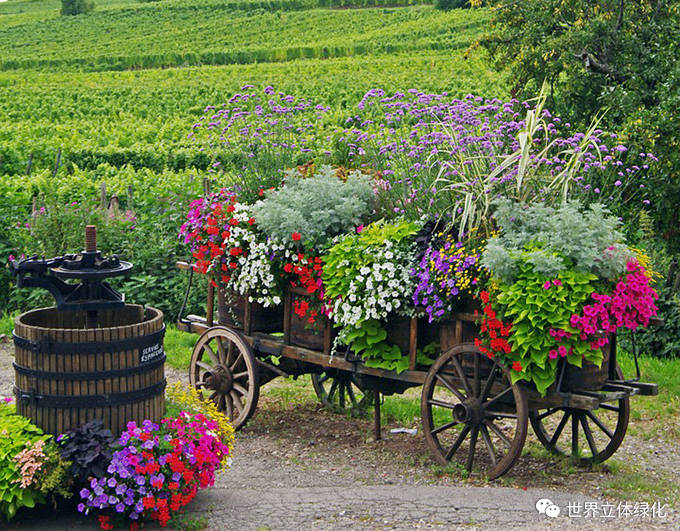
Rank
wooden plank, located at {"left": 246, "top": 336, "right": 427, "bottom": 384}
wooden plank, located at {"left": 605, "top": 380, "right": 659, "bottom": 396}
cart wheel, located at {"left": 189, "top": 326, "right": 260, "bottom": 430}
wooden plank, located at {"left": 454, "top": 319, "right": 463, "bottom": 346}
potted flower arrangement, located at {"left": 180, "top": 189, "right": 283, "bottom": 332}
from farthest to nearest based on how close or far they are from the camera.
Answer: cart wheel, located at {"left": 189, "top": 326, "right": 260, "bottom": 430} < potted flower arrangement, located at {"left": 180, "top": 189, "right": 283, "bottom": 332} < wooden plank, located at {"left": 246, "top": 336, "right": 427, "bottom": 384} < wooden plank, located at {"left": 454, "top": 319, "right": 463, "bottom": 346} < wooden plank, located at {"left": 605, "top": 380, "right": 659, "bottom": 396}

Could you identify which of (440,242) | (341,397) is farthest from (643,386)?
(341,397)

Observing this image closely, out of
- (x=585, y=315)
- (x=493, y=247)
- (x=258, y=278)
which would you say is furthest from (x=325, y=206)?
(x=585, y=315)

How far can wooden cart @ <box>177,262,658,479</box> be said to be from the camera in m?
5.62

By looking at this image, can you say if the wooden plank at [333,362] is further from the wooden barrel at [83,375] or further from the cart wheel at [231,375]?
the wooden barrel at [83,375]

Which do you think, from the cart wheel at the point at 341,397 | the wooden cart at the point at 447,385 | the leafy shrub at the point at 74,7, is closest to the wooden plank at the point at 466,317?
the wooden cart at the point at 447,385

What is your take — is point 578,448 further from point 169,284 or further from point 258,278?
point 169,284

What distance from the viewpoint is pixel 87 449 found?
499cm

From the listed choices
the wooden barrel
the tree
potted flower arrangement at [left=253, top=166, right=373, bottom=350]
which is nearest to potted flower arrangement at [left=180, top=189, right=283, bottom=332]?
potted flower arrangement at [left=253, top=166, right=373, bottom=350]

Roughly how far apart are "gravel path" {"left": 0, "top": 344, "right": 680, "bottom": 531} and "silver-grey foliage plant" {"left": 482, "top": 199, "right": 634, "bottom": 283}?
4.46ft

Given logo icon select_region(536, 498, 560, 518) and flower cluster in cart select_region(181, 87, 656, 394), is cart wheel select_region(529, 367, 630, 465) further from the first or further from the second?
flower cluster in cart select_region(181, 87, 656, 394)

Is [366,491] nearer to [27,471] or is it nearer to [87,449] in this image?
[87,449]

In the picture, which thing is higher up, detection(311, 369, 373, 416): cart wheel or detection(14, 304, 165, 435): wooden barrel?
detection(14, 304, 165, 435): wooden barrel

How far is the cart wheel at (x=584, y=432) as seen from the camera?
6.05 meters

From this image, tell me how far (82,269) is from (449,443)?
3102mm
